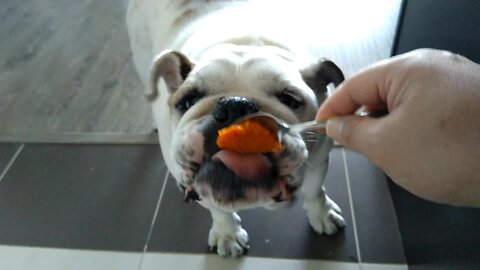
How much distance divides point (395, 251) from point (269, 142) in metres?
0.92

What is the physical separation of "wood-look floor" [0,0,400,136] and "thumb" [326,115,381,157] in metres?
1.43

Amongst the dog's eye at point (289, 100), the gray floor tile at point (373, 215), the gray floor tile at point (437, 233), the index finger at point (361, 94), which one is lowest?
the gray floor tile at point (373, 215)

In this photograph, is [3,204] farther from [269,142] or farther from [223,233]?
[269,142]

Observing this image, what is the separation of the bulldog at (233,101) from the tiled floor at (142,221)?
3.4 inches

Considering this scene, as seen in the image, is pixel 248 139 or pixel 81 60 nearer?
pixel 248 139

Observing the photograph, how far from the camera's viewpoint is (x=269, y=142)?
0.94 metres

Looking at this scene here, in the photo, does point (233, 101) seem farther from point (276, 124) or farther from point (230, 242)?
point (230, 242)

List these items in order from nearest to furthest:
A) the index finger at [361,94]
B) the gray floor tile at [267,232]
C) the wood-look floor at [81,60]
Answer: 1. the index finger at [361,94]
2. the gray floor tile at [267,232]
3. the wood-look floor at [81,60]

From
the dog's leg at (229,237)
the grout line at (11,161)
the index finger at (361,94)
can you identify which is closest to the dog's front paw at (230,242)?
the dog's leg at (229,237)

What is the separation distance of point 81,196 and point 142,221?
310 millimetres

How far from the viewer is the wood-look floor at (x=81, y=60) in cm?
225

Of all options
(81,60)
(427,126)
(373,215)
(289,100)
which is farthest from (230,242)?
(81,60)

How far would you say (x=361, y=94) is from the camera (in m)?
0.86

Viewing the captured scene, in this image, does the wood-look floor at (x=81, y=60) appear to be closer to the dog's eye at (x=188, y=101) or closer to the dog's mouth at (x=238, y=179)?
the dog's eye at (x=188, y=101)
